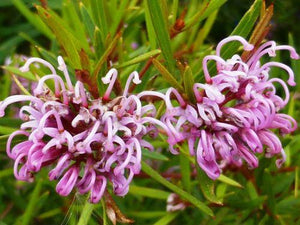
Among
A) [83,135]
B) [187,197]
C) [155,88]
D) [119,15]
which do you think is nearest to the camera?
[83,135]

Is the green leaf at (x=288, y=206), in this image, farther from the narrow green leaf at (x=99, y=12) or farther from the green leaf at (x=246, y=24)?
the narrow green leaf at (x=99, y=12)

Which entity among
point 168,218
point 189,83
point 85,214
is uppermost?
point 189,83

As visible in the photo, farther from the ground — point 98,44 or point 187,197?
point 98,44

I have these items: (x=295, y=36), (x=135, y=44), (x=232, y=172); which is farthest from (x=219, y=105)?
(x=295, y=36)

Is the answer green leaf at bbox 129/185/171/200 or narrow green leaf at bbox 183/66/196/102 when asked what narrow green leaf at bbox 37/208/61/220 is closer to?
green leaf at bbox 129/185/171/200

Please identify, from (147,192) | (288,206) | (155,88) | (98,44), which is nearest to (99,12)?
(98,44)

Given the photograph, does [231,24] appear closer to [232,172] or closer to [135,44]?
[135,44]

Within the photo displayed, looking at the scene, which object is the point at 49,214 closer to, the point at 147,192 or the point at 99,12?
the point at 147,192
